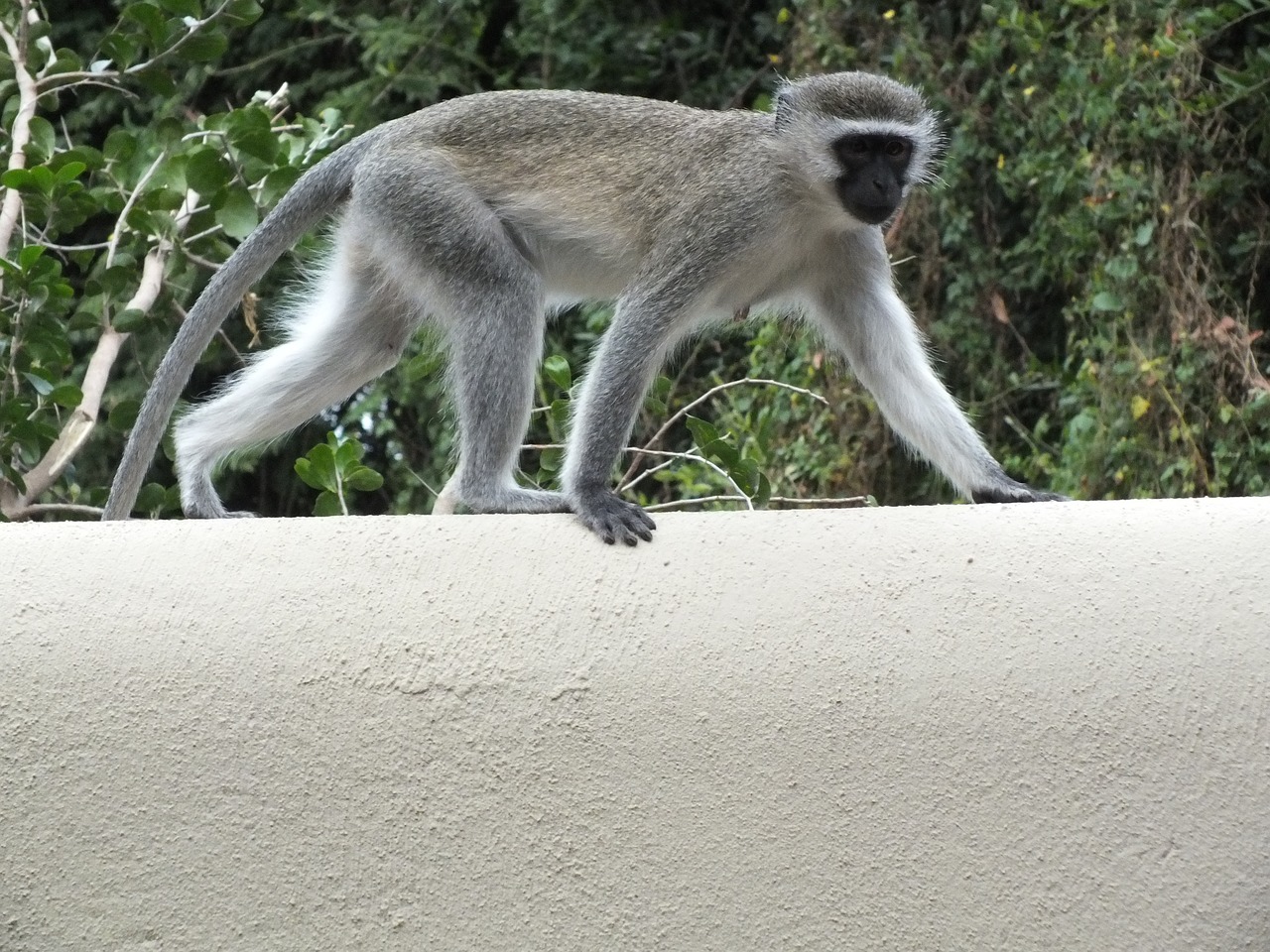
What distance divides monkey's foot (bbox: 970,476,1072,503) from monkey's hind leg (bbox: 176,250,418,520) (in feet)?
5.52

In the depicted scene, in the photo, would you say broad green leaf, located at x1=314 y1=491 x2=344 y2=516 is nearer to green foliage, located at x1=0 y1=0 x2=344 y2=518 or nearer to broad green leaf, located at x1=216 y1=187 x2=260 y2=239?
green foliage, located at x1=0 y1=0 x2=344 y2=518

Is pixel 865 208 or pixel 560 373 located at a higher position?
pixel 865 208

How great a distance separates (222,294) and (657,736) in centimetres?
196

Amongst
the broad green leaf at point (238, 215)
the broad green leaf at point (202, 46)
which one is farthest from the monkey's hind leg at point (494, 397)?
the broad green leaf at point (202, 46)

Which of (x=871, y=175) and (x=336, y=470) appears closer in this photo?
(x=871, y=175)

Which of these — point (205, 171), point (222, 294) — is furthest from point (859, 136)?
point (205, 171)

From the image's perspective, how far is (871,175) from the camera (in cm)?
432

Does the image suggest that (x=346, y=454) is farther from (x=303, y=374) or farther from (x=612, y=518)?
(x=612, y=518)

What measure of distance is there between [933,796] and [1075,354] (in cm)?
455

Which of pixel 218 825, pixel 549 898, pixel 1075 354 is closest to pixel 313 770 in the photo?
pixel 218 825

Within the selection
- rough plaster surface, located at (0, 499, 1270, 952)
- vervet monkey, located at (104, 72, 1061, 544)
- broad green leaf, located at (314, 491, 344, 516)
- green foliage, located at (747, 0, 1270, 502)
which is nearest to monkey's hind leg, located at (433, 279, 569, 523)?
vervet monkey, located at (104, 72, 1061, 544)

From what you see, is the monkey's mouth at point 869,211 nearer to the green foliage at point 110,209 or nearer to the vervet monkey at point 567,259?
the vervet monkey at point 567,259

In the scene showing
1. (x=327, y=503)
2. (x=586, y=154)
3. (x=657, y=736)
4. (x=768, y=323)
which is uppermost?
(x=586, y=154)

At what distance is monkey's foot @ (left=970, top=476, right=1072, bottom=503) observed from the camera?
13.1ft
